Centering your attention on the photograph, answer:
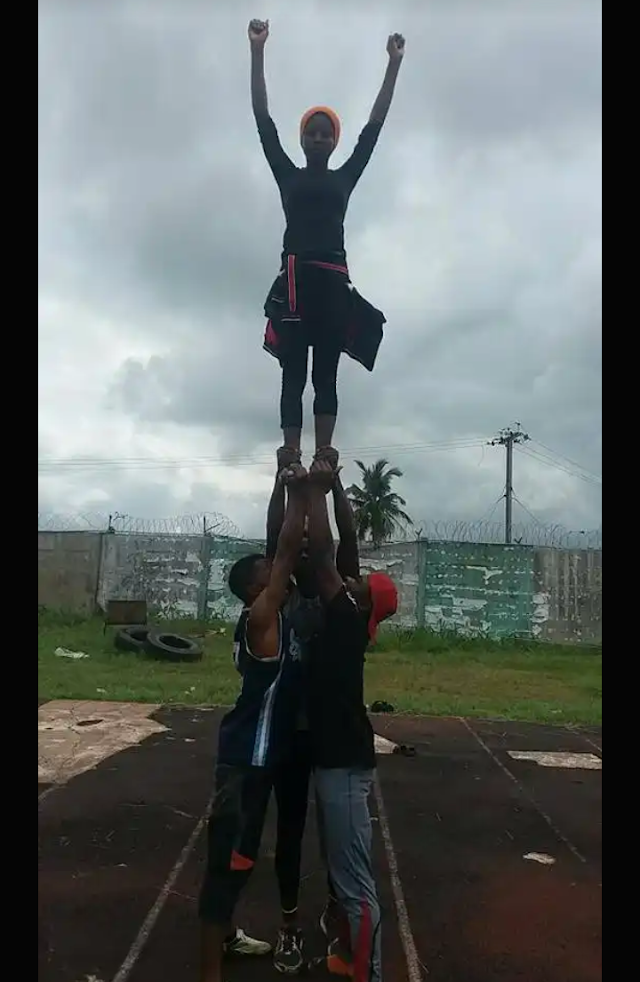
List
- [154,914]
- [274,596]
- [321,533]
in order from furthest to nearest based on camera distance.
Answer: [154,914]
[321,533]
[274,596]

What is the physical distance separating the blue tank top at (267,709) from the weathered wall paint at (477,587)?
41.9ft

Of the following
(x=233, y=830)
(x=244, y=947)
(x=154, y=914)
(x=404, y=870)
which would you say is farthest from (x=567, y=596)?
(x=233, y=830)

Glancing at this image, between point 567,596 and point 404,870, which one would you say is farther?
point 567,596

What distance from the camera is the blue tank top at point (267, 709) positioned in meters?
3.24

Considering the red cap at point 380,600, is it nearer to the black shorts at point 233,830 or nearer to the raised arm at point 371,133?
the black shorts at point 233,830

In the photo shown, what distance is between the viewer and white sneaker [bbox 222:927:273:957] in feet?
12.0

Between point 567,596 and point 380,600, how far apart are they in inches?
529

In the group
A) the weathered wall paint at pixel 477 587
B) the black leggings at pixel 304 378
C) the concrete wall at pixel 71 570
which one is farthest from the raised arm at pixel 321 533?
the concrete wall at pixel 71 570

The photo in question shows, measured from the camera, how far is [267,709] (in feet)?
10.7

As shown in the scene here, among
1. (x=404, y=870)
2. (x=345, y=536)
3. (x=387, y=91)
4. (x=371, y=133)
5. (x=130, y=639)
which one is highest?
(x=387, y=91)

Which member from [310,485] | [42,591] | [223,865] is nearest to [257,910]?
[223,865]

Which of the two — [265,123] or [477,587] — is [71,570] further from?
[265,123]

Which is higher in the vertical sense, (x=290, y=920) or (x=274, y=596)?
(x=274, y=596)
